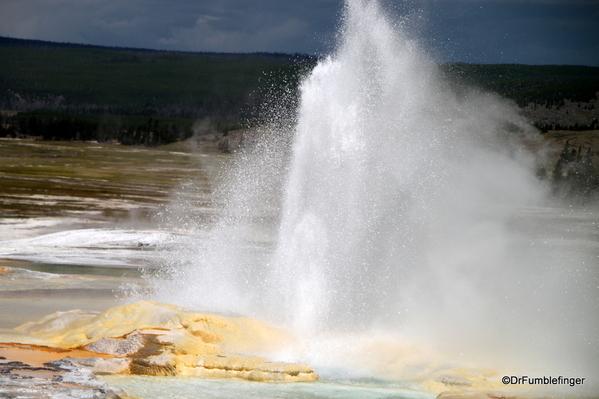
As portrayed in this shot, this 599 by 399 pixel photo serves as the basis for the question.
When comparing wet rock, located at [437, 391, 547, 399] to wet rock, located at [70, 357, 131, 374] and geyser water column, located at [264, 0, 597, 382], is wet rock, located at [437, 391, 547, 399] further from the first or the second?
wet rock, located at [70, 357, 131, 374]

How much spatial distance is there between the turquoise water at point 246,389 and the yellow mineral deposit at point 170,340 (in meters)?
0.21

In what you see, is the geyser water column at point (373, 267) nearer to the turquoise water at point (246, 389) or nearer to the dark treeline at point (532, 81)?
the turquoise water at point (246, 389)

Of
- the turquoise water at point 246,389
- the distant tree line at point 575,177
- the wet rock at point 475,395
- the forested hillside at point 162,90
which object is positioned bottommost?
the turquoise water at point 246,389

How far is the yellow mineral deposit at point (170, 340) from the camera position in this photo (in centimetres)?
925

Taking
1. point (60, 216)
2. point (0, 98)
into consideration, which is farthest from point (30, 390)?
point (0, 98)

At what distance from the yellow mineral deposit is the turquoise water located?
0.21 metres

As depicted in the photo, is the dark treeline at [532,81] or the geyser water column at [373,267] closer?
the geyser water column at [373,267]

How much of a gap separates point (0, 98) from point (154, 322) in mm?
124361

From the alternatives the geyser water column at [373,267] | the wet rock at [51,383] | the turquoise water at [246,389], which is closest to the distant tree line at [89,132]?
the geyser water column at [373,267]

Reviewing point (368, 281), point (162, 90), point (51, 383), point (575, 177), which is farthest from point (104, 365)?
point (162, 90)

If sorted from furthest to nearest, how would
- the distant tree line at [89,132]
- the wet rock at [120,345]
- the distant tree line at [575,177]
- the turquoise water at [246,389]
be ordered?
the distant tree line at [89,132] → the distant tree line at [575,177] → the wet rock at [120,345] → the turquoise water at [246,389]

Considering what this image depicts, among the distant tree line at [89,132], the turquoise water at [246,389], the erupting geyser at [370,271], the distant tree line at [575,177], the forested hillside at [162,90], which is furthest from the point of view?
the distant tree line at [89,132]

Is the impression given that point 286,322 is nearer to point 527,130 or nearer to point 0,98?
point 527,130

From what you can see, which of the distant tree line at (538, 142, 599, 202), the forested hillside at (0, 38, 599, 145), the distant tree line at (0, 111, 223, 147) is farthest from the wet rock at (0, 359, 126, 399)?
the distant tree line at (0, 111, 223, 147)
